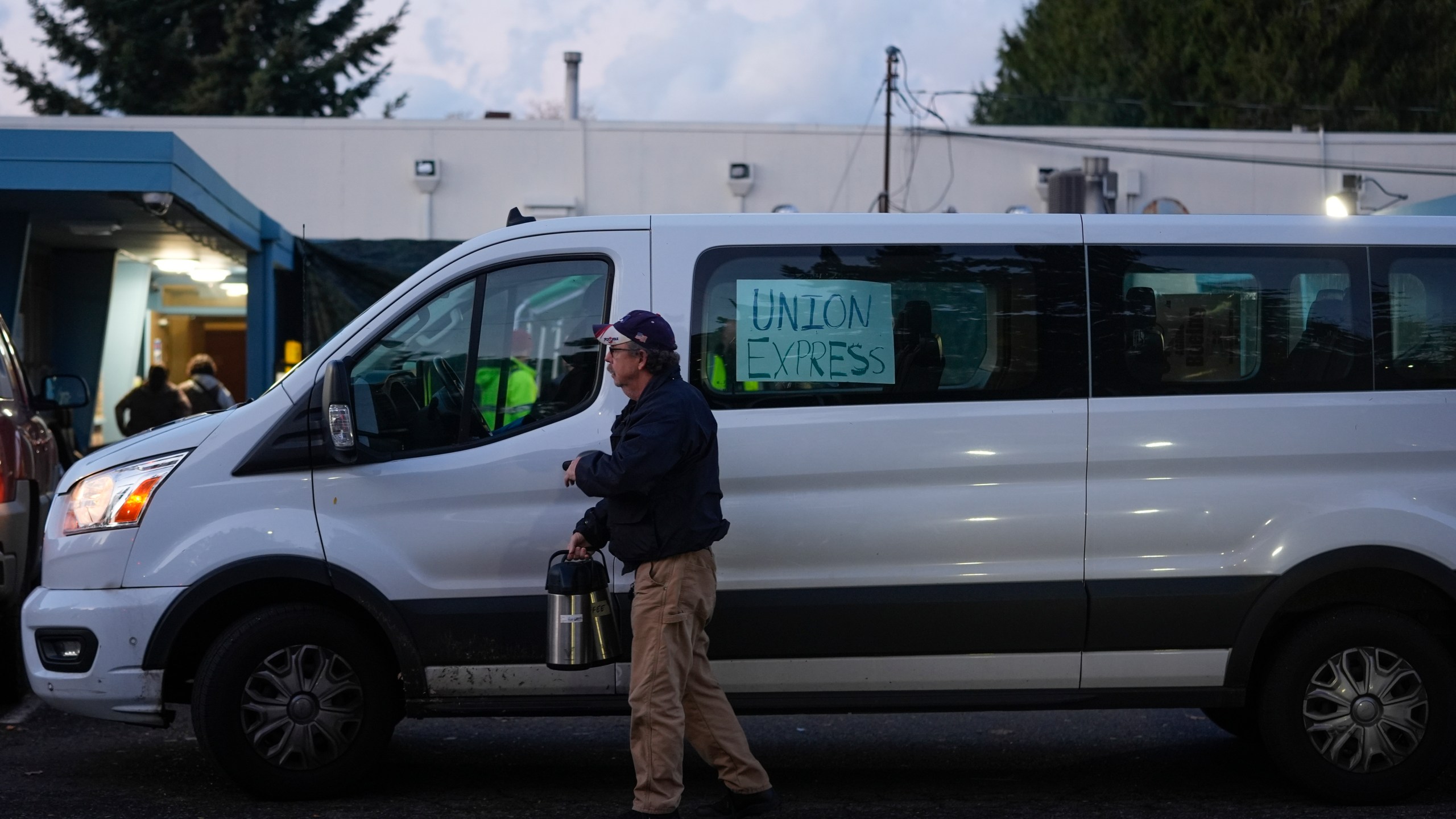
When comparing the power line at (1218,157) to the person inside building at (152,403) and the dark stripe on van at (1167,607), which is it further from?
the dark stripe on van at (1167,607)

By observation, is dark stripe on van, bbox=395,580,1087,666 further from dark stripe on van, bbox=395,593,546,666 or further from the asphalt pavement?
the asphalt pavement

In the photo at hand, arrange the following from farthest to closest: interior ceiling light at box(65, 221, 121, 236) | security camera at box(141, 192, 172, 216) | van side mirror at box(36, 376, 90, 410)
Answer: interior ceiling light at box(65, 221, 121, 236), security camera at box(141, 192, 172, 216), van side mirror at box(36, 376, 90, 410)

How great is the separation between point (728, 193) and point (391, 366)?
1772cm

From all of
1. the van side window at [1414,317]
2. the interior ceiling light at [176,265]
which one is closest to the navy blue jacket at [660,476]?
the van side window at [1414,317]

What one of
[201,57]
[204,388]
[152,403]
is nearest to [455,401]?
[152,403]

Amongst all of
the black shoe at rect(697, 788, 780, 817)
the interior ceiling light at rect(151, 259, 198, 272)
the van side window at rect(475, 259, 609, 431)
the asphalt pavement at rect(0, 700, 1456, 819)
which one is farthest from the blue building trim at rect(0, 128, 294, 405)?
the black shoe at rect(697, 788, 780, 817)

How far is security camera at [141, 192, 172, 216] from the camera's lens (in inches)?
447

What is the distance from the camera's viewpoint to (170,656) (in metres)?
5.44

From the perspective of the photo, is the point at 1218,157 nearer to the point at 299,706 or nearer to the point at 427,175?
the point at 427,175

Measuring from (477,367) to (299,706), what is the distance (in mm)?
1423

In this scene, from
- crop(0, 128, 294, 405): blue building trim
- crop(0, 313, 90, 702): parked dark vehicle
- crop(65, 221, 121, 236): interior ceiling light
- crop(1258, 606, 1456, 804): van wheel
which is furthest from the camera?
crop(65, 221, 121, 236): interior ceiling light

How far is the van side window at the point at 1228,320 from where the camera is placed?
5555 millimetres

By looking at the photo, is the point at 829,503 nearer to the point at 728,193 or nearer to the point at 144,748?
the point at 144,748

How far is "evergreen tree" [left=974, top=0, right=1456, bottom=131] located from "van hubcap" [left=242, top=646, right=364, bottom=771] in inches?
1429
